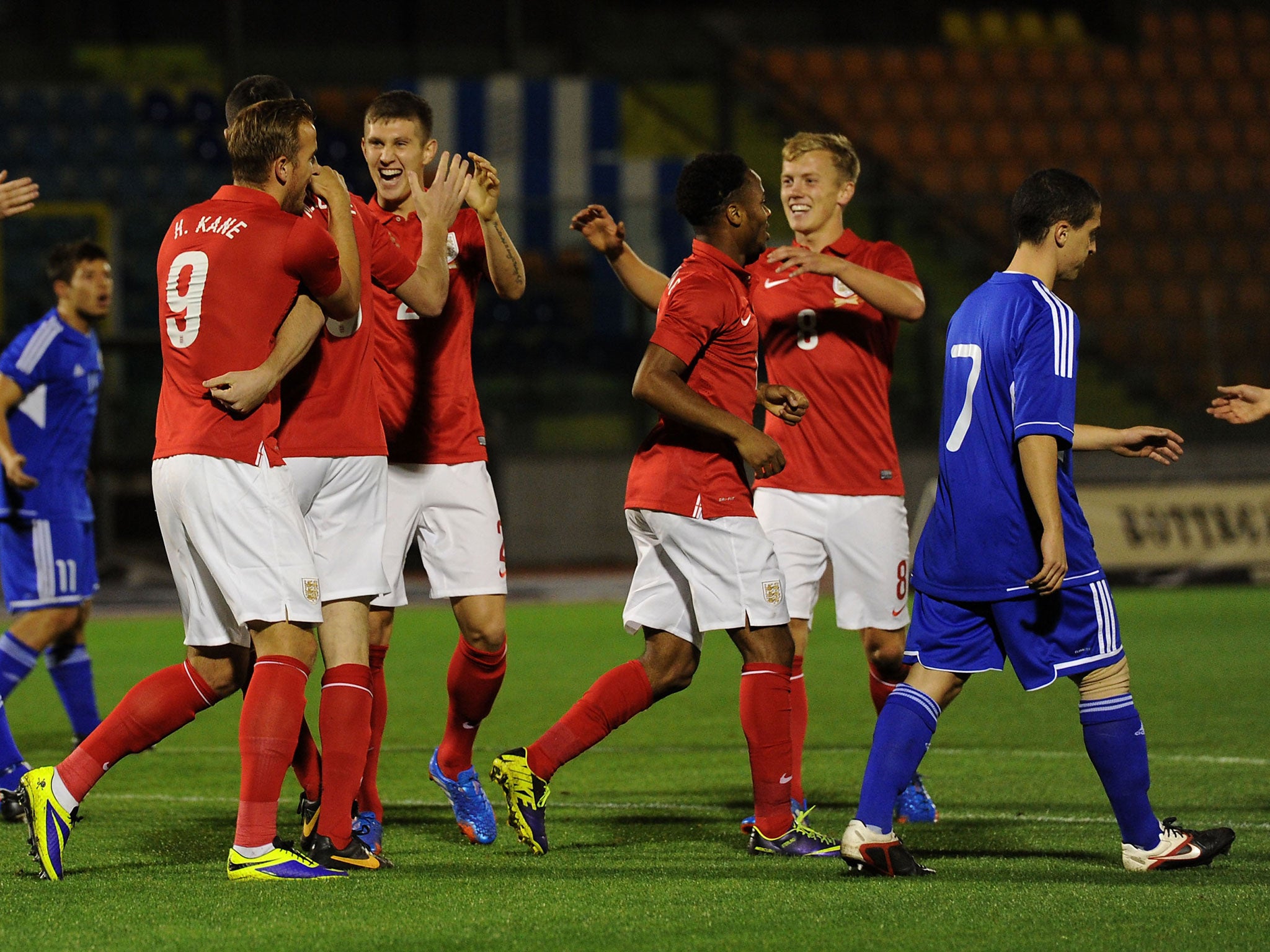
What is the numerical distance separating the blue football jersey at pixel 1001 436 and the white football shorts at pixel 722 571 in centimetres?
51

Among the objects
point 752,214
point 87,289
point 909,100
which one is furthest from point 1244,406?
point 909,100

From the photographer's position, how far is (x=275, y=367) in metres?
4.50

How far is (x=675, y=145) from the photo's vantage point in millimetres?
21625

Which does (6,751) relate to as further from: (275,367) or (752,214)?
(752,214)

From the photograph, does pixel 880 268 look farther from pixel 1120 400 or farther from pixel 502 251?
pixel 1120 400

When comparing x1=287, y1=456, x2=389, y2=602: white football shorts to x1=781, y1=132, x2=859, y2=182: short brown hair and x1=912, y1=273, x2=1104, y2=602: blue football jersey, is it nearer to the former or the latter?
x1=912, y1=273, x2=1104, y2=602: blue football jersey

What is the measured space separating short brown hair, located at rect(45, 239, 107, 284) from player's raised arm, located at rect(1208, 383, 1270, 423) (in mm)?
4823

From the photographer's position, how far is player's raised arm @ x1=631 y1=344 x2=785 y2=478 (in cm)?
483

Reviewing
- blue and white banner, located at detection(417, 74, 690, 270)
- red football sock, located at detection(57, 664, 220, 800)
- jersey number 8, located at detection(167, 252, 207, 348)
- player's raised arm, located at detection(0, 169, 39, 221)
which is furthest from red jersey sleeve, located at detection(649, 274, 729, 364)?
blue and white banner, located at detection(417, 74, 690, 270)

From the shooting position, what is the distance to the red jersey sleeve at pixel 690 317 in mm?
4941

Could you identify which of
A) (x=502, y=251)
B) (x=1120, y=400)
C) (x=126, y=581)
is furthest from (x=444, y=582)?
(x=1120, y=400)

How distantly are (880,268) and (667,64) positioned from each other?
18.0m

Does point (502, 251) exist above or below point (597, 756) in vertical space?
above

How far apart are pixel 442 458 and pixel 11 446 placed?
2767 mm
